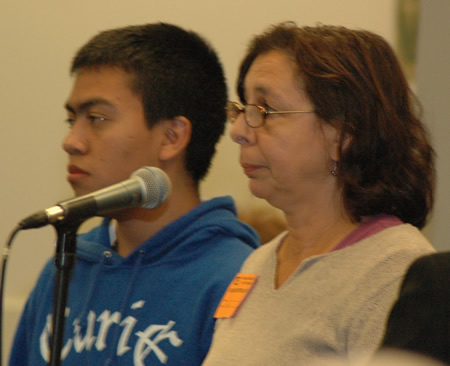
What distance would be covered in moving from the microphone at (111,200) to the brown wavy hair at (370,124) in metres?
0.38

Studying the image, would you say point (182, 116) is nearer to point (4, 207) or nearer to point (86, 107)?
point (86, 107)

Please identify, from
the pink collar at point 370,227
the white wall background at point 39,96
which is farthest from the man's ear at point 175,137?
the pink collar at point 370,227

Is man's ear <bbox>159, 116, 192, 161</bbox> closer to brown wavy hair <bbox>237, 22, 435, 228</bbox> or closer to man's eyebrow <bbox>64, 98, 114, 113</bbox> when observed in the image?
man's eyebrow <bbox>64, 98, 114, 113</bbox>

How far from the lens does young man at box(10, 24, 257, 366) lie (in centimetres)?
200

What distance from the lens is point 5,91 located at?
10.5 ft

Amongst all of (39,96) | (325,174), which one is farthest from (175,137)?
(39,96)

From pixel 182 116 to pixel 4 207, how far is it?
47.5 inches

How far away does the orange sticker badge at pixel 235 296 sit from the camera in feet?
5.70

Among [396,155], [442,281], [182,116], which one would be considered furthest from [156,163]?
[442,281]

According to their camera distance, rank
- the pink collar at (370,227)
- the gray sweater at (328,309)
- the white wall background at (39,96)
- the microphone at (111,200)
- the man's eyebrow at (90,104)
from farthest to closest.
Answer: the white wall background at (39,96)
the man's eyebrow at (90,104)
the pink collar at (370,227)
the gray sweater at (328,309)
the microphone at (111,200)

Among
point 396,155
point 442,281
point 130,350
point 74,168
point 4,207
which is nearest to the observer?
point 442,281

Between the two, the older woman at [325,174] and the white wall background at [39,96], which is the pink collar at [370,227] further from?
the white wall background at [39,96]

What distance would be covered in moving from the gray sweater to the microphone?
335mm

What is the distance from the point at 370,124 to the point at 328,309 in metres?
0.39
